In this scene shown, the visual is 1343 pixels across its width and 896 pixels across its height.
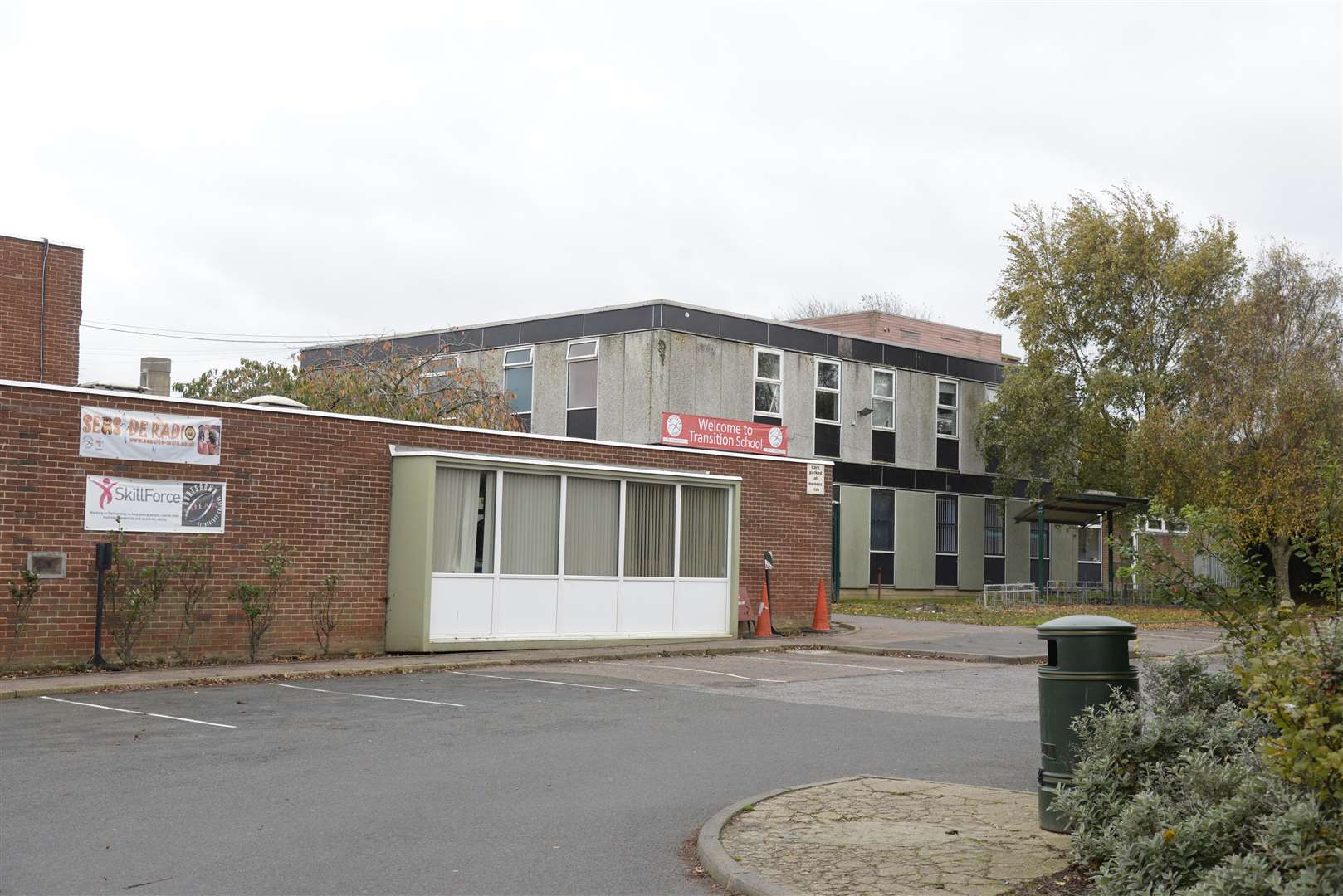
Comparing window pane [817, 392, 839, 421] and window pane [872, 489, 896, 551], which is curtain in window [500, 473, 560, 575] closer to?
window pane [817, 392, 839, 421]

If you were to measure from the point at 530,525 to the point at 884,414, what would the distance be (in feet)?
60.7

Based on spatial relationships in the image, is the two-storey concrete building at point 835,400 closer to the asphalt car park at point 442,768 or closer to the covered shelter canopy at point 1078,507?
the covered shelter canopy at point 1078,507

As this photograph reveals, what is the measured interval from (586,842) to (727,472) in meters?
16.9

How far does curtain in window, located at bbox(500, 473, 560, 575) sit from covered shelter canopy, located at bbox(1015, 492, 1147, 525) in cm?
1763

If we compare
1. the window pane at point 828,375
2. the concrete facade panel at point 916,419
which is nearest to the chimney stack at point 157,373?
the window pane at point 828,375

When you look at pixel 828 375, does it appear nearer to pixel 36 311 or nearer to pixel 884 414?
pixel 884 414

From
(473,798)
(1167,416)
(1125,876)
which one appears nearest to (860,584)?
(1167,416)

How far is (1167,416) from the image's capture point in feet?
109

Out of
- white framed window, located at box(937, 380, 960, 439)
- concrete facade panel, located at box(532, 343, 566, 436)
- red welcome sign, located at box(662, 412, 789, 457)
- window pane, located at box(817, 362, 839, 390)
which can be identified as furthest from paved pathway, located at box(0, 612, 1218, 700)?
white framed window, located at box(937, 380, 960, 439)

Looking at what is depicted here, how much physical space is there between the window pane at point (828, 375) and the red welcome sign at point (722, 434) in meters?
2.82

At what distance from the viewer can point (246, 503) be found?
18031 millimetres

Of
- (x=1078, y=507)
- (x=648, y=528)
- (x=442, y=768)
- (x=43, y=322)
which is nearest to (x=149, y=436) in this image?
(x=43, y=322)

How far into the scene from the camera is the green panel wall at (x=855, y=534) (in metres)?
35.7

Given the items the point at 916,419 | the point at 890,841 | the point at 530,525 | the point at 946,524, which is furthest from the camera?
the point at 946,524
